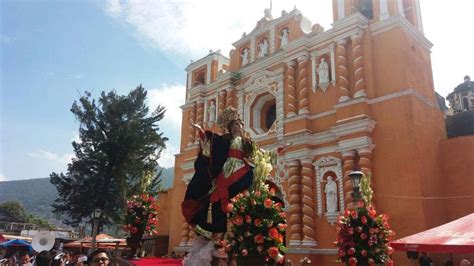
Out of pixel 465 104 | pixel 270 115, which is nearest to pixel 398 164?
pixel 270 115

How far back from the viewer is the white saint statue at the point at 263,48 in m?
17.5

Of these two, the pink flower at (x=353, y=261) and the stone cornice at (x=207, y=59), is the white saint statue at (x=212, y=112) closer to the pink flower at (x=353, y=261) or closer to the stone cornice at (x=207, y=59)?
the stone cornice at (x=207, y=59)

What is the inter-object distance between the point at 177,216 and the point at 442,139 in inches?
479

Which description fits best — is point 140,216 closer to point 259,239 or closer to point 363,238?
point 259,239

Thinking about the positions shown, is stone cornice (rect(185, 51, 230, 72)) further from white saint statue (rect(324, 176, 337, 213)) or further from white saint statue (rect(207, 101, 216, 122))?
white saint statue (rect(324, 176, 337, 213))

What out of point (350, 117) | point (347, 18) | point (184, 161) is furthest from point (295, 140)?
point (184, 161)

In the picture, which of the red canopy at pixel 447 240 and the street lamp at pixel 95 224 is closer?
the red canopy at pixel 447 240

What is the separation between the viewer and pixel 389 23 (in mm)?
13289

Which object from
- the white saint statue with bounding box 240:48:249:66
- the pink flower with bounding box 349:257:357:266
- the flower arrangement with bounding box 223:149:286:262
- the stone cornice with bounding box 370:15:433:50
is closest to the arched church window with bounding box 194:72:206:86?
the white saint statue with bounding box 240:48:249:66

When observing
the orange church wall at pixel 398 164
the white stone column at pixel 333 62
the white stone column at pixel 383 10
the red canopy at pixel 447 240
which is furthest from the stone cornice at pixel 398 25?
the red canopy at pixel 447 240

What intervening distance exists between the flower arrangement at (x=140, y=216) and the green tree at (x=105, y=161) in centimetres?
1384

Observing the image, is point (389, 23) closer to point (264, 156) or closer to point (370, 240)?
point (370, 240)

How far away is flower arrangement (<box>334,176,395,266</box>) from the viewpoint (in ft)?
23.6

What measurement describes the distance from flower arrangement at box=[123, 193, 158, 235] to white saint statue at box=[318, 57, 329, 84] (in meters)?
9.13
